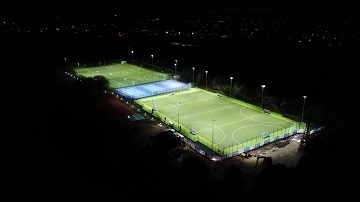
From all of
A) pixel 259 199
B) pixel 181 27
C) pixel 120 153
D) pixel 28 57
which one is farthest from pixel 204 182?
pixel 181 27

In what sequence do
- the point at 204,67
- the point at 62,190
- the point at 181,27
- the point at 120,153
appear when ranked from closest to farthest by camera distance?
the point at 62,190 → the point at 120,153 → the point at 204,67 → the point at 181,27

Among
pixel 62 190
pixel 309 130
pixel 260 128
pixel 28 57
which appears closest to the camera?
pixel 62 190

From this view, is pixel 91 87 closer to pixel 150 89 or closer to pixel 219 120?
pixel 150 89

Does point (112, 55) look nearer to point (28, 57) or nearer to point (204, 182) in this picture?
point (28, 57)

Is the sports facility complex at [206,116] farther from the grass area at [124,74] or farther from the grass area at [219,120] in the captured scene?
the grass area at [124,74]

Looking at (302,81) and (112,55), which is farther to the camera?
(112,55)

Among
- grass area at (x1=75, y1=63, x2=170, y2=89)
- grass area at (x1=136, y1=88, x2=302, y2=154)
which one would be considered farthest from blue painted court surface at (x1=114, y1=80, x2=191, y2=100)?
grass area at (x1=75, y1=63, x2=170, y2=89)
